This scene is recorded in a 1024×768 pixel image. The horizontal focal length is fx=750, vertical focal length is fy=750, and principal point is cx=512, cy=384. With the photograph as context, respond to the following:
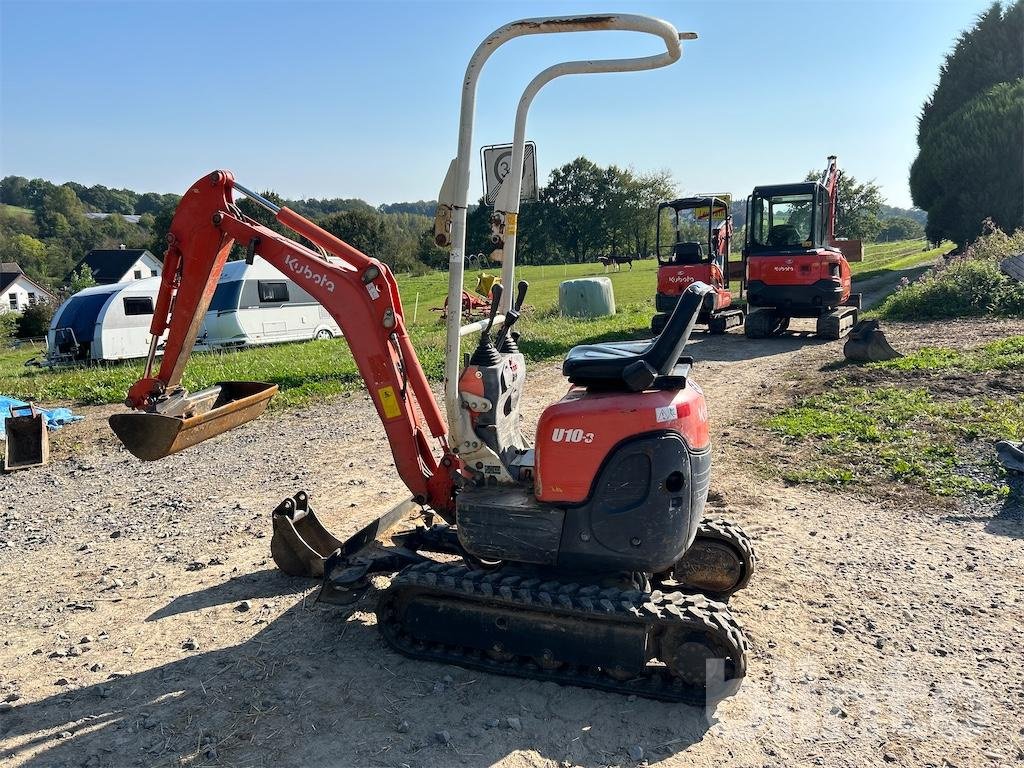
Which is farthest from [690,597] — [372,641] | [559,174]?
[559,174]

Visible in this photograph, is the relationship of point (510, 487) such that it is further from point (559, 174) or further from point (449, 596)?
point (559, 174)

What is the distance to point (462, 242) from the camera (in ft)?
12.6

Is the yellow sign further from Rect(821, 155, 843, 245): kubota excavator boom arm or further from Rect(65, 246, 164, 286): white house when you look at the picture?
Rect(65, 246, 164, 286): white house

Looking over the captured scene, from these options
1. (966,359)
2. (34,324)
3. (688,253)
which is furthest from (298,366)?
(34,324)

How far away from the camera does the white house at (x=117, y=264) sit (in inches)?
2452

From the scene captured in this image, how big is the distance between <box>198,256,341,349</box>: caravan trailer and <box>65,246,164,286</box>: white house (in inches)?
1865

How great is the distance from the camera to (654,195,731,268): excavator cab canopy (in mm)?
17484

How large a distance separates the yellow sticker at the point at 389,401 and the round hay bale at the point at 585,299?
55.5ft

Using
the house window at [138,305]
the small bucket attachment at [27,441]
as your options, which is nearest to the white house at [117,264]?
the house window at [138,305]

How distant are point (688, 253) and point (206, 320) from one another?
12.0 metres

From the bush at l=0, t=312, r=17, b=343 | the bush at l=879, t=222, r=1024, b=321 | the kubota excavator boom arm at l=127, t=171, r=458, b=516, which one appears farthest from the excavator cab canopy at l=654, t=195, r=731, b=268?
the bush at l=0, t=312, r=17, b=343

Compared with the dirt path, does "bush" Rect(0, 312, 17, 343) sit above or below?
above

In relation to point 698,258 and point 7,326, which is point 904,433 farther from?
point 7,326

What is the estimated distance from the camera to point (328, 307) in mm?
4477
